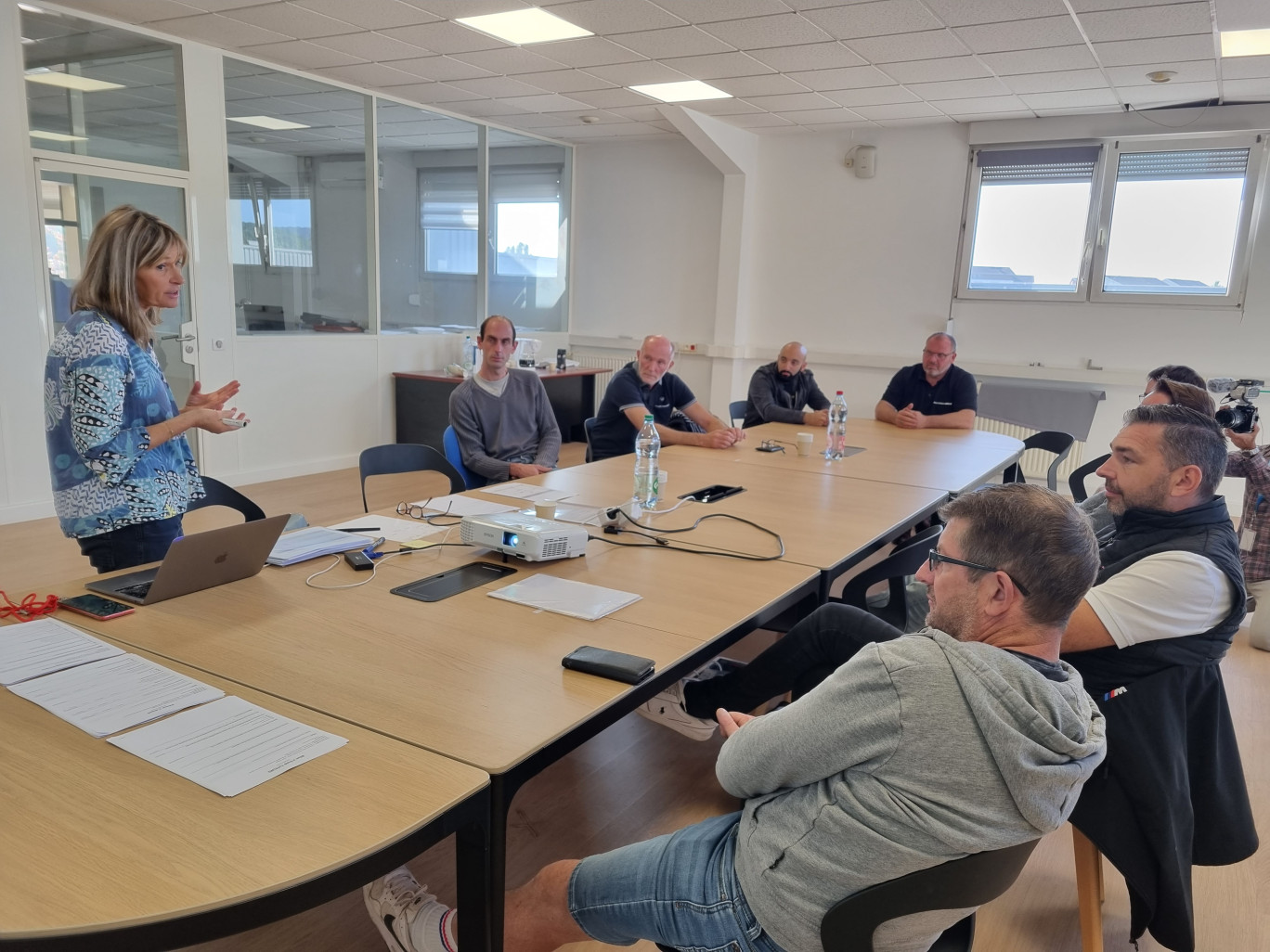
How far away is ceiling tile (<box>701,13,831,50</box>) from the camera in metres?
4.45

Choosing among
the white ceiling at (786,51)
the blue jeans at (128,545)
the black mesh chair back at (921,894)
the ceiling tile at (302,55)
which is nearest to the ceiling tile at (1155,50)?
the white ceiling at (786,51)

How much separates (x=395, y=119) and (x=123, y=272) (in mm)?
5179

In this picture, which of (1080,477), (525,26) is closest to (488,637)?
(1080,477)

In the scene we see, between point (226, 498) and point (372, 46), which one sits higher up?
point (372, 46)

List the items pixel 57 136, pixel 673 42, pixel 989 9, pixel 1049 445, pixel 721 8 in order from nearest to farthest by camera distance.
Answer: pixel 989 9, pixel 721 8, pixel 1049 445, pixel 57 136, pixel 673 42

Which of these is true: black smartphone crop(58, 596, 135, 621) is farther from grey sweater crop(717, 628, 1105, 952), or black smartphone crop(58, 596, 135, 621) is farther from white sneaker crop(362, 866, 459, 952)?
grey sweater crop(717, 628, 1105, 952)

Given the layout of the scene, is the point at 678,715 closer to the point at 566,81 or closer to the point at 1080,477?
the point at 1080,477

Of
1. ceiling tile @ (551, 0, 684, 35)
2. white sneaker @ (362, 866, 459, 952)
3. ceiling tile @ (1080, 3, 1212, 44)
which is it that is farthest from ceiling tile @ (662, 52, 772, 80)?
white sneaker @ (362, 866, 459, 952)

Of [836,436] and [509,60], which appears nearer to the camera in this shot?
[836,436]

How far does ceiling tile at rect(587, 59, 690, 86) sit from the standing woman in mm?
3928

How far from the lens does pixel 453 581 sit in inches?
77.0

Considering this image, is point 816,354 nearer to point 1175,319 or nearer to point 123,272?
point 1175,319

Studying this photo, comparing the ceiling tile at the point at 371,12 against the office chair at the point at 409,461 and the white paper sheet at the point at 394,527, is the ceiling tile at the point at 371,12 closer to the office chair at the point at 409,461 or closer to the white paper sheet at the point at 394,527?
the office chair at the point at 409,461

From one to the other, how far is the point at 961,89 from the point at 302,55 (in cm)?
422
